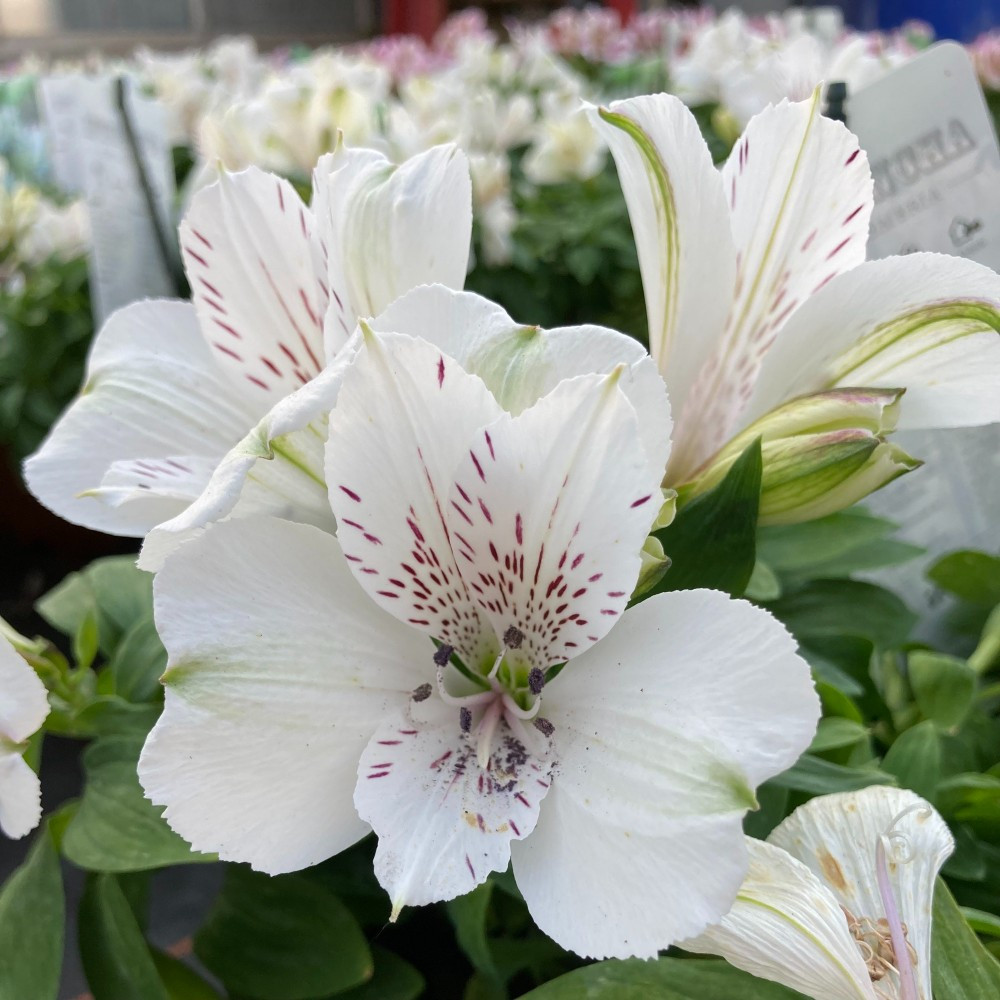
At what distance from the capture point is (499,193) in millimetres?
1264

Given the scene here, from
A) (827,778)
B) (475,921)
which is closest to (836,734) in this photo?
(827,778)

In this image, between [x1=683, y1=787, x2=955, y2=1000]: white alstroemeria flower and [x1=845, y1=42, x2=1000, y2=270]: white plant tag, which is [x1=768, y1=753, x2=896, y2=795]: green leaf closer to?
[x1=683, y1=787, x2=955, y2=1000]: white alstroemeria flower

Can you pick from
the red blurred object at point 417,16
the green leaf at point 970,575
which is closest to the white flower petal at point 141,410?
the green leaf at point 970,575

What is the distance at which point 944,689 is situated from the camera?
522 millimetres

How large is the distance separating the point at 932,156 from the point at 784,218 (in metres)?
0.27

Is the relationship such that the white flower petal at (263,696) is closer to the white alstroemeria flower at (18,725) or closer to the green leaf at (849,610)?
the white alstroemeria flower at (18,725)

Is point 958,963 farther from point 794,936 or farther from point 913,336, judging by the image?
point 913,336

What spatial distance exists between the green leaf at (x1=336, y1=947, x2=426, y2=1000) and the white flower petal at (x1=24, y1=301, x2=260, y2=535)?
9.0 inches

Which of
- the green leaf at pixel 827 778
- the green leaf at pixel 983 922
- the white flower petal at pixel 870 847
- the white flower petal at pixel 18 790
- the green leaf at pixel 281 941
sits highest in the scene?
the white flower petal at pixel 18 790

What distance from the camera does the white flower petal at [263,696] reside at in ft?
0.86

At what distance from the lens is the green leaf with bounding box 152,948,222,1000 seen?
1.55 ft

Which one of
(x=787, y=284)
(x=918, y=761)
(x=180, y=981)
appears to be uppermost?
(x=787, y=284)

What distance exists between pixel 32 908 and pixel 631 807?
0.98 feet

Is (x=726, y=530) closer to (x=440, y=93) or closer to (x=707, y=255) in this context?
(x=707, y=255)
